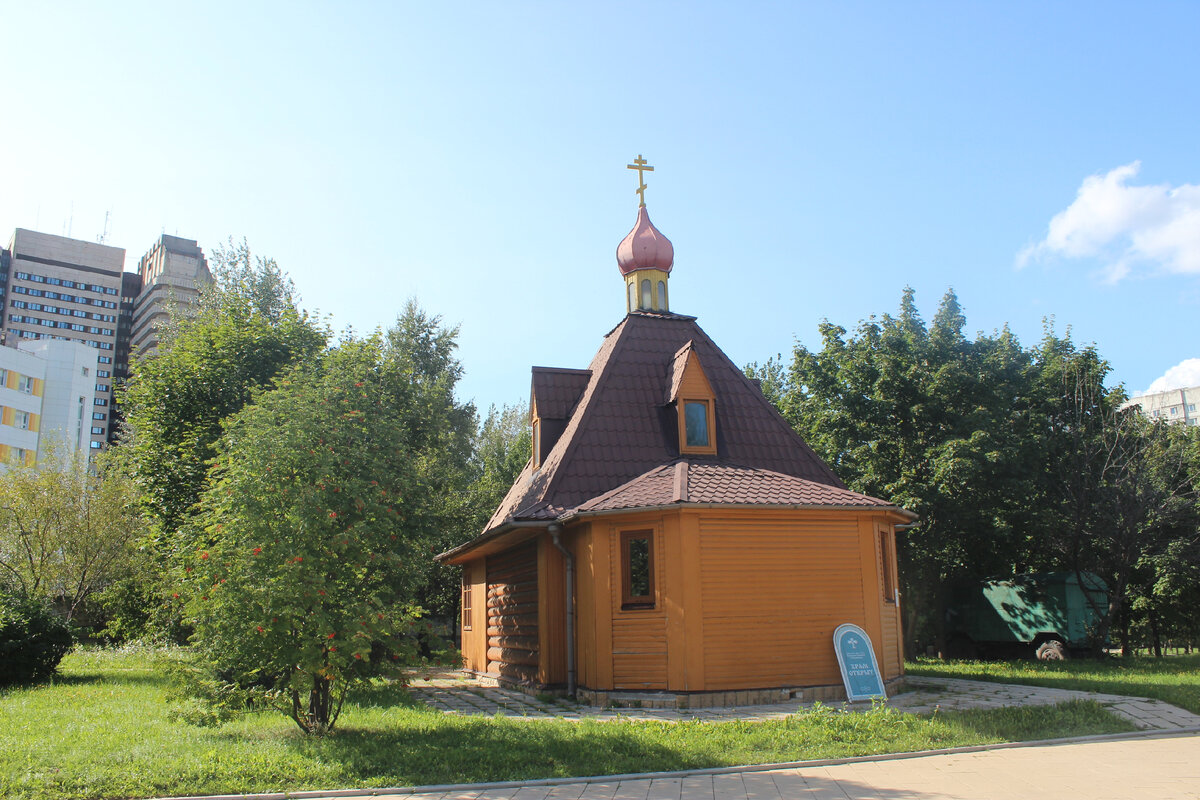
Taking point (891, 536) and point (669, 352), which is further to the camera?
point (669, 352)

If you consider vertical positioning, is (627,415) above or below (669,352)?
below

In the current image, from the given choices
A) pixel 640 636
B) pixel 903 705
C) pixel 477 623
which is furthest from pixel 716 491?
pixel 477 623

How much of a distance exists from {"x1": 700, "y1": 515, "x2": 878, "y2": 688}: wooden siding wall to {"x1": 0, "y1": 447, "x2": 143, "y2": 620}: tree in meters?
17.4

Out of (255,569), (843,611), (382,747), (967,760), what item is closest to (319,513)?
(255,569)

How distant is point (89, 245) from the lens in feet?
375

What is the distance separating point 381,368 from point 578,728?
1068 cm

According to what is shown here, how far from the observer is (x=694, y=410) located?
619 inches

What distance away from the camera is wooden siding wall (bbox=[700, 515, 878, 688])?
41.9 ft

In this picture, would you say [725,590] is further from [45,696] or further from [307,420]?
[45,696]

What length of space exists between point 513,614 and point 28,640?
9002 millimetres

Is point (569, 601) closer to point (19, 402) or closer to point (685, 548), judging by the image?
point (685, 548)

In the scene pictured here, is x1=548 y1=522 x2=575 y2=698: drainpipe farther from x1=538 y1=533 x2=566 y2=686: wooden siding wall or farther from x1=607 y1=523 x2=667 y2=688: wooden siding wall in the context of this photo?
x1=607 y1=523 x2=667 y2=688: wooden siding wall

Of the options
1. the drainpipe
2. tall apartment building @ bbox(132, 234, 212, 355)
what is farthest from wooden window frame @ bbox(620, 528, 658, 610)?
tall apartment building @ bbox(132, 234, 212, 355)

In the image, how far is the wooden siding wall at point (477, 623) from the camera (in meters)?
19.8
